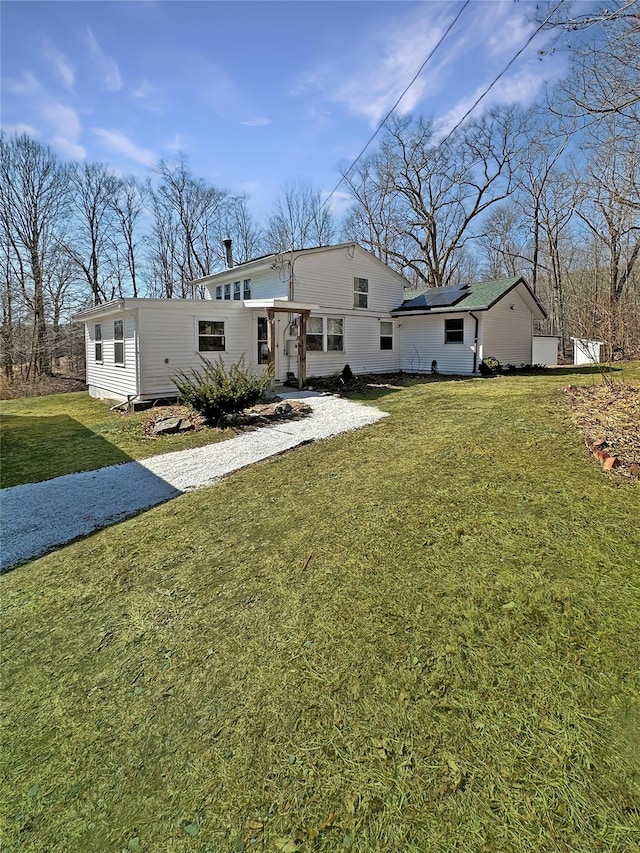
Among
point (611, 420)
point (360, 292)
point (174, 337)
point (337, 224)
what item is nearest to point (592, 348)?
point (611, 420)

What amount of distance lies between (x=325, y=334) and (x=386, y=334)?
3.39m

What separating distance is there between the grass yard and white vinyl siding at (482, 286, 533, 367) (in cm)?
1233

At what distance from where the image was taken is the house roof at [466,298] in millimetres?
14969

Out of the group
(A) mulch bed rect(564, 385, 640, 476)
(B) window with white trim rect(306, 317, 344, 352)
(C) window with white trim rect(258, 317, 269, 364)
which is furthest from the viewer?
(B) window with white trim rect(306, 317, 344, 352)

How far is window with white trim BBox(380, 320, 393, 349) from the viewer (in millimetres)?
16797

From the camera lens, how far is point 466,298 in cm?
1576

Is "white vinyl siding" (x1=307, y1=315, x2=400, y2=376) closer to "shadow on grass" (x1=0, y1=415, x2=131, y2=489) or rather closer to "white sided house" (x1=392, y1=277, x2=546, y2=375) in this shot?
"white sided house" (x1=392, y1=277, x2=546, y2=375)

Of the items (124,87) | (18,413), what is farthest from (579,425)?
(18,413)

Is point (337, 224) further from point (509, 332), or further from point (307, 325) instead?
point (307, 325)

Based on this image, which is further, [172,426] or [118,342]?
[118,342]

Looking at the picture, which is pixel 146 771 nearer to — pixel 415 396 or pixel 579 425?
pixel 579 425

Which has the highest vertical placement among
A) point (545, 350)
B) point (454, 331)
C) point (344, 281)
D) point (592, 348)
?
point (344, 281)

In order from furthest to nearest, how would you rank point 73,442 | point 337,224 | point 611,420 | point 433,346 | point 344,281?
point 337,224
point 433,346
point 344,281
point 73,442
point 611,420

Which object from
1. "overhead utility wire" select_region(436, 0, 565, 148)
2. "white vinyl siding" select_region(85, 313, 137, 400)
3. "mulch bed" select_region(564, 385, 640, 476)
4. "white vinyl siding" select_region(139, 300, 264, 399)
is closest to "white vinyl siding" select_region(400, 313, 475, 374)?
"mulch bed" select_region(564, 385, 640, 476)
